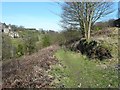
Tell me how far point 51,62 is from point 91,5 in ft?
34.2

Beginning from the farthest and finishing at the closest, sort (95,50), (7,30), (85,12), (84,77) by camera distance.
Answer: (7,30), (85,12), (95,50), (84,77)

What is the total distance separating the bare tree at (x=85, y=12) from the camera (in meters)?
23.6

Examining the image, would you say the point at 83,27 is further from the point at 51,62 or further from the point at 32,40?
the point at 32,40

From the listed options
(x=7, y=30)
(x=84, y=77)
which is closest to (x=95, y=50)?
(x=84, y=77)

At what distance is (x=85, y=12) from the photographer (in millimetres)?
24062

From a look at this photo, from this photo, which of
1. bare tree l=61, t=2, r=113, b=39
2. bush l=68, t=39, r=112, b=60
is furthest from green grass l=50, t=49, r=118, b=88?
bare tree l=61, t=2, r=113, b=39

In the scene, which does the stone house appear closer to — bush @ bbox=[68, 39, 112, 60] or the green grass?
bush @ bbox=[68, 39, 112, 60]

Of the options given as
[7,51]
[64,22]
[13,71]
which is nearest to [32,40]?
[7,51]

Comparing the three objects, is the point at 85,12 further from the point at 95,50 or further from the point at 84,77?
the point at 84,77

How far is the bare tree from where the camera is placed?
23609 mm

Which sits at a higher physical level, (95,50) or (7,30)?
(7,30)

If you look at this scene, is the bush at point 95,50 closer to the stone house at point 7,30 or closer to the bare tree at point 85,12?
the bare tree at point 85,12

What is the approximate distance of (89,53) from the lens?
17.5 m

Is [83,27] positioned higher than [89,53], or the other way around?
[83,27]
